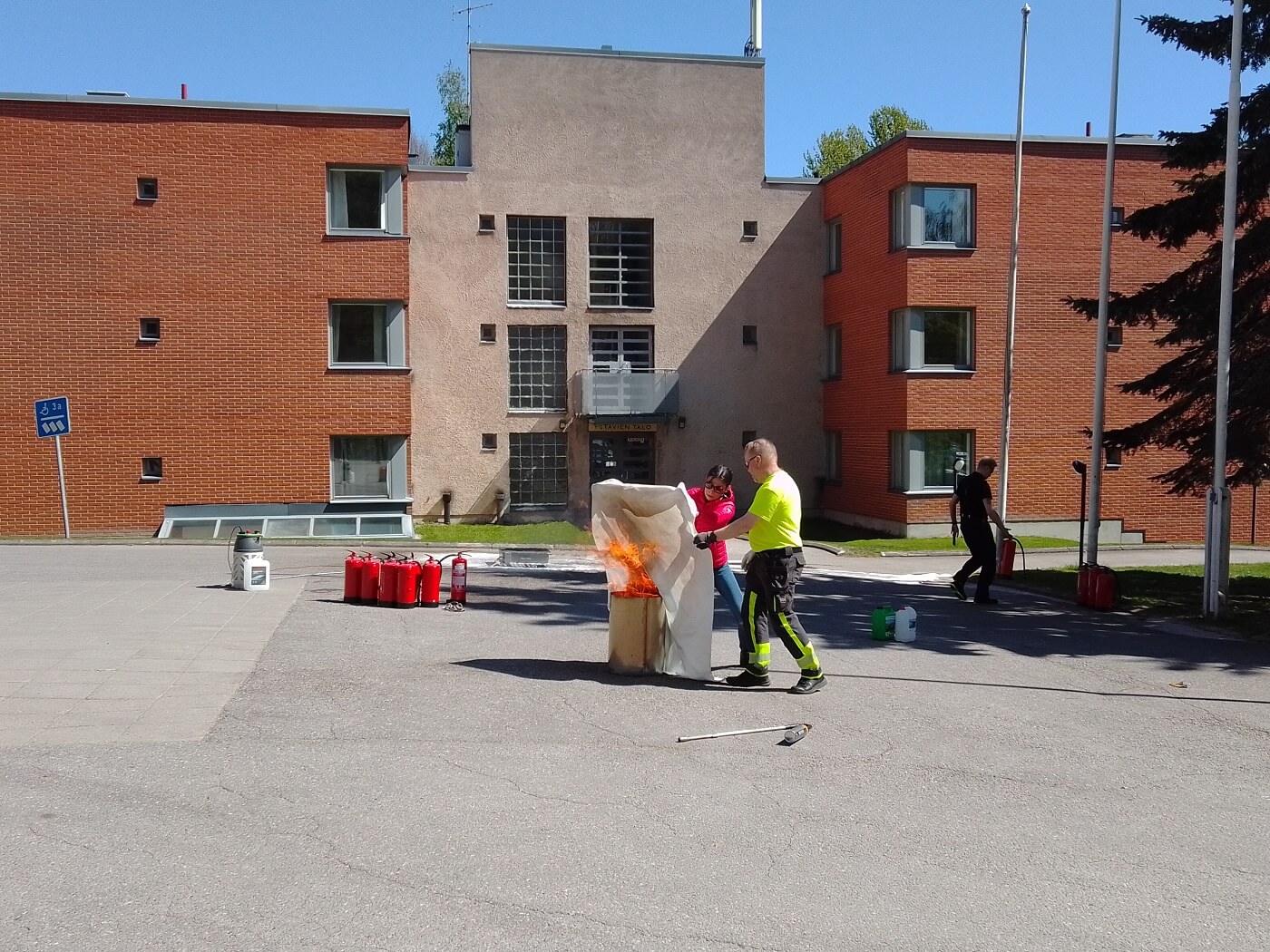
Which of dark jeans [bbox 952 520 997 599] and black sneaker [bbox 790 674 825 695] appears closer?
black sneaker [bbox 790 674 825 695]

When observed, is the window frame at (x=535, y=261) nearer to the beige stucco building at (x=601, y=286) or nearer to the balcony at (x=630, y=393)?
the beige stucco building at (x=601, y=286)

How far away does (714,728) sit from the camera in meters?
8.26

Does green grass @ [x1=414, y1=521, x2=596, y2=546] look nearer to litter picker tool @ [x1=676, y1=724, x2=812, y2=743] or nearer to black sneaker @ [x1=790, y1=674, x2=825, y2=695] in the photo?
black sneaker @ [x1=790, y1=674, x2=825, y2=695]

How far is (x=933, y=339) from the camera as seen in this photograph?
28.3 meters

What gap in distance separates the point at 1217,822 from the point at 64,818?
19.6ft

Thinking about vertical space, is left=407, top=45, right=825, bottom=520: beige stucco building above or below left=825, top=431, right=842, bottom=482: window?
above

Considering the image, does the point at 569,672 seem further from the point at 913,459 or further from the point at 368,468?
the point at 913,459

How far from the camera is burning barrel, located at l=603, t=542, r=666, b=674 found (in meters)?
9.94

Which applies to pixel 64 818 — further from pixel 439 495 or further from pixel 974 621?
pixel 439 495

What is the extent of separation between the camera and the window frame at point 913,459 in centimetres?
2770

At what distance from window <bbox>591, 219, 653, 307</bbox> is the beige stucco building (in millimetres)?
48

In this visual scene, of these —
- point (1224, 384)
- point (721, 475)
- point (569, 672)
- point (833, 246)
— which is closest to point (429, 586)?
point (569, 672)

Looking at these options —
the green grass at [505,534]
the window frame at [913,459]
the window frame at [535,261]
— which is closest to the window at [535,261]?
the window frame at [535,261]

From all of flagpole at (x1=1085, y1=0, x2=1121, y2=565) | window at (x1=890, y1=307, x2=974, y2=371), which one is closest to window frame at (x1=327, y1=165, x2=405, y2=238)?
window at (x1=890, y1=307, x2=974, y2=371)
